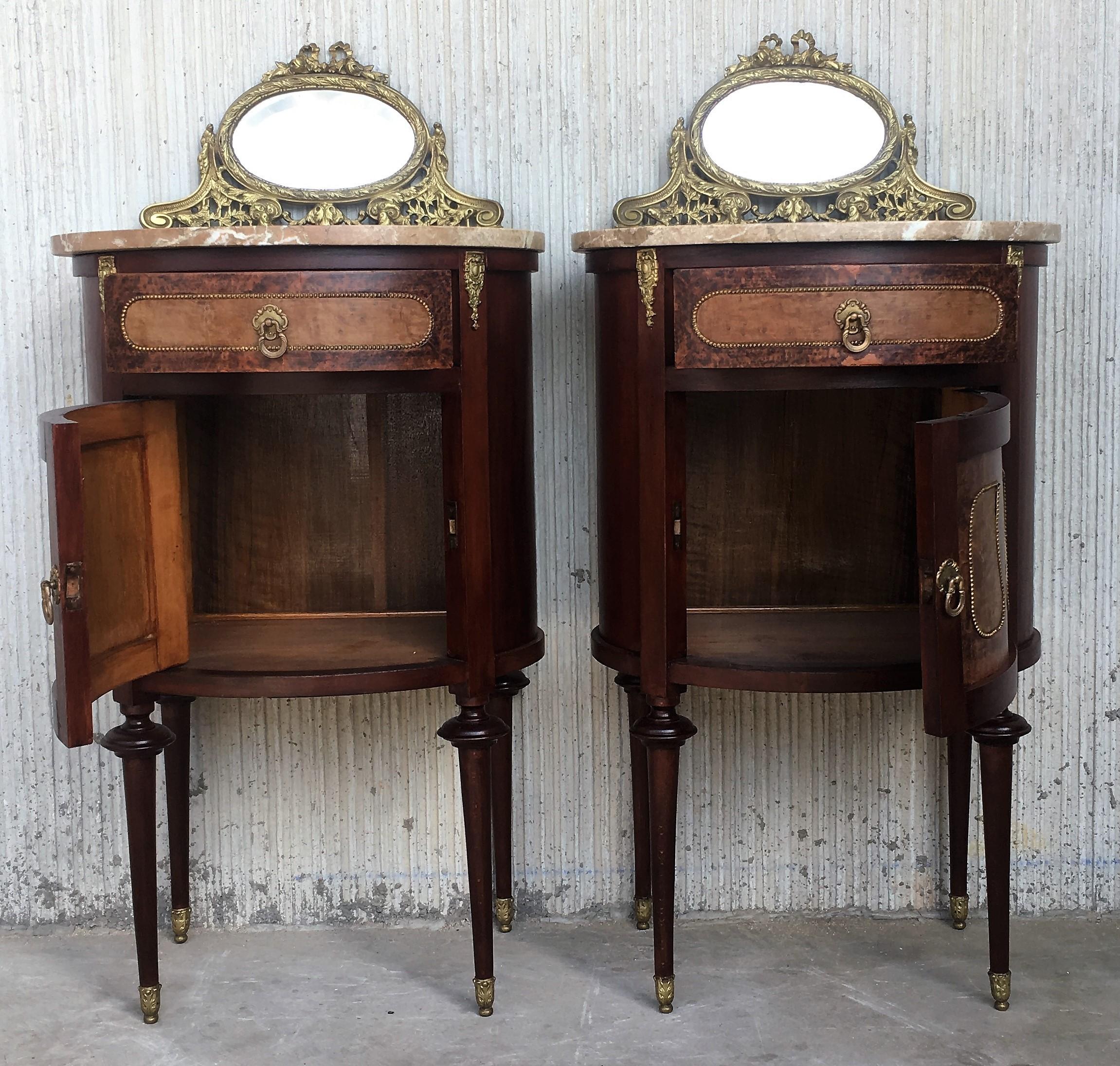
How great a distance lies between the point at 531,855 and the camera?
269 cm

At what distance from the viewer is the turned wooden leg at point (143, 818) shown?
2219mm

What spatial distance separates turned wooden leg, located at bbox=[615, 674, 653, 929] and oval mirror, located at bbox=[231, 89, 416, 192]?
103 centimetres

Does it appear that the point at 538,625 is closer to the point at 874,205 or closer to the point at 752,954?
the point at 752,954

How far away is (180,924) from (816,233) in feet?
5.62

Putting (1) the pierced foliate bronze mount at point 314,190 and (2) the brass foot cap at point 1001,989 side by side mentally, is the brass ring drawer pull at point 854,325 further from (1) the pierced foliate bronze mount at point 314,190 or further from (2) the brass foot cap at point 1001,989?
(2) the brass foot cap at point 1001,989

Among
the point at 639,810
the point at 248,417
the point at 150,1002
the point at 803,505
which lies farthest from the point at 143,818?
the point at 803,505

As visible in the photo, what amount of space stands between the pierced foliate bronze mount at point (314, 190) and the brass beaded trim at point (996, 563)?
1.04 m

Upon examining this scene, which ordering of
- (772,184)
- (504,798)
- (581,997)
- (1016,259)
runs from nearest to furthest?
(1016,259) → (581,997) → (772,184) → (504,798)

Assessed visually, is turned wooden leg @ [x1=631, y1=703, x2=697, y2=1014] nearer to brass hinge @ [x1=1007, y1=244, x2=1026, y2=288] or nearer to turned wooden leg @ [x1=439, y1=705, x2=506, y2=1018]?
turned wooden leg @ [x1=439, y1=705, x2=506, y2=1018]

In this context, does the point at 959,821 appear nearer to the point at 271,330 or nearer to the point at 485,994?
the point at 485,994

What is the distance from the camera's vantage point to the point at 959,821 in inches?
102

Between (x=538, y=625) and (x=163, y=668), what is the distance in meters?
0.72

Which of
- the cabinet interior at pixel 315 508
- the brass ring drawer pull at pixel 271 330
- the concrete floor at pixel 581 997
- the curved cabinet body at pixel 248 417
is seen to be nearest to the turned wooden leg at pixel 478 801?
the curved cabinet body at pixel 248 417

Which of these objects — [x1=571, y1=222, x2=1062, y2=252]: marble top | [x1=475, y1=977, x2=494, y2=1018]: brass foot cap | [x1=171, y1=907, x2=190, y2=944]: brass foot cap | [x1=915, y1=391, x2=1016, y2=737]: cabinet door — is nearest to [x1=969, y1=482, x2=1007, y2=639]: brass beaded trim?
[x1=915, y1=391, x2=1016, y2=737]: cabinet door
